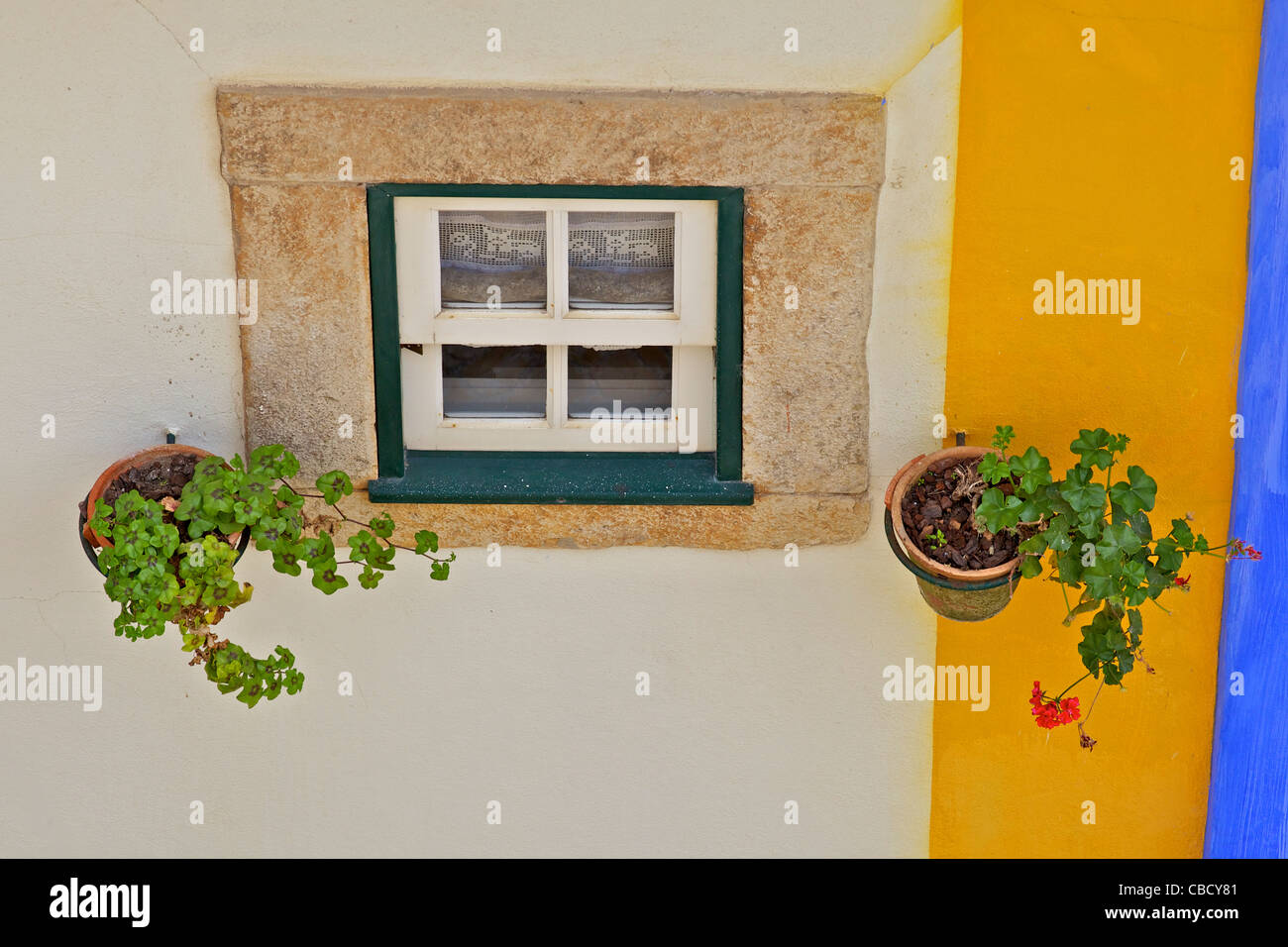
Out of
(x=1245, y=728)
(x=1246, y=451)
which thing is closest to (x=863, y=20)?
(x=1246, y=451)

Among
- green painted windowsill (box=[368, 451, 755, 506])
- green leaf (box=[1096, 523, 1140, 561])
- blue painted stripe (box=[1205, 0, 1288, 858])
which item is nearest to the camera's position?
green leaf (box=[1096, 523, 1140, 561])

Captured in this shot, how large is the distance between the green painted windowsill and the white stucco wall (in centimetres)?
20

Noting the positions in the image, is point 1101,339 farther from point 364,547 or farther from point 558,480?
point 364,547

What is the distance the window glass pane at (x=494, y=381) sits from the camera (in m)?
2.99

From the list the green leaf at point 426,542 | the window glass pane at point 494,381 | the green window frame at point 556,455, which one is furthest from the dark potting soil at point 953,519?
the green leaf at point 426,542

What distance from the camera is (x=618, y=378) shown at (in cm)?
Answer: 299

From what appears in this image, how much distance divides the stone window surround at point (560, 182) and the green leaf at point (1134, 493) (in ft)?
2.09

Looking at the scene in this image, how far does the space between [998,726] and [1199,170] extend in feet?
5.09

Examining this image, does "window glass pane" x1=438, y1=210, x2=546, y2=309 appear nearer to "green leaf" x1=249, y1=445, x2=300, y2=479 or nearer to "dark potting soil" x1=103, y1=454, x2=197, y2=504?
"green leaf" x1=249, y1=445, x2=300, y2=479

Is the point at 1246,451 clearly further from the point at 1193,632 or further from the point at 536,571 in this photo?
the point at 536,571

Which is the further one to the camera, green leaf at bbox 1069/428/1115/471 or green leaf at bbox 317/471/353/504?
green leaf at bbox 317/471/353/504

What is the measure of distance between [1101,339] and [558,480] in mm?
1465

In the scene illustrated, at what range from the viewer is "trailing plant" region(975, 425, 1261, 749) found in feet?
8.20

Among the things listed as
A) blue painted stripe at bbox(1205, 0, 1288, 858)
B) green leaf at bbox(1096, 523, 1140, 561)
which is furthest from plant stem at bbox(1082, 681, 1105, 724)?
green leaf at bbox(1096, 523, 1140, 561)
